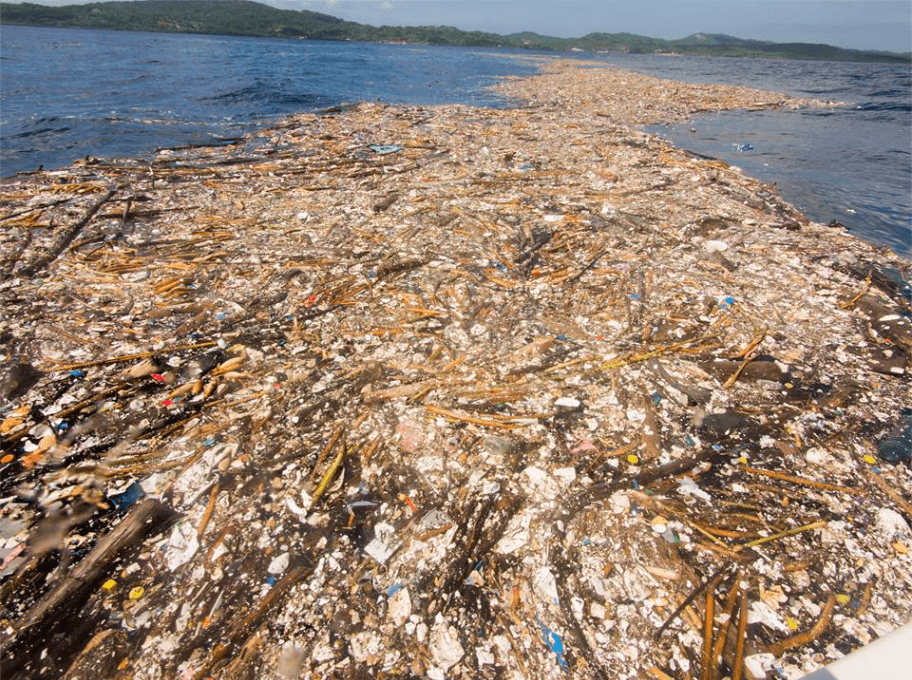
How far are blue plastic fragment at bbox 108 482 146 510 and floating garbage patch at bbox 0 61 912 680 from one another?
1.3 inches

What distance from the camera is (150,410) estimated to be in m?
3.77

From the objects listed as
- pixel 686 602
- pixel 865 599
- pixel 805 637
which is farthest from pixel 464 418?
pixel 865 599

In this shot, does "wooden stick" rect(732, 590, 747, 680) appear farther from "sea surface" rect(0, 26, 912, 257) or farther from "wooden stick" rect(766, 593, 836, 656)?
"sea surface" rect(0, 26, 912, 257)

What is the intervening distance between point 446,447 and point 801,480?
2.81m

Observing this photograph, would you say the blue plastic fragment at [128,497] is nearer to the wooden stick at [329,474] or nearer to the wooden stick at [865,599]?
the wooden stick at [329,474]

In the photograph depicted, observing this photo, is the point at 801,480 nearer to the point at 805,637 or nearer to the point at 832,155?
the point at 805,637

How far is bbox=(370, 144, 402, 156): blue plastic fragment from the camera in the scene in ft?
36.2

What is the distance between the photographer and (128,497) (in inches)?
121

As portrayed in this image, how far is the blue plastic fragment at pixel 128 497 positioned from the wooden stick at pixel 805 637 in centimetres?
423

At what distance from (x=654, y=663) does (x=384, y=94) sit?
25863 millimetres

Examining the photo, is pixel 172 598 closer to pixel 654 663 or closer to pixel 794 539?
pixel 654 663

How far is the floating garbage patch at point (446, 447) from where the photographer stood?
2457 mm

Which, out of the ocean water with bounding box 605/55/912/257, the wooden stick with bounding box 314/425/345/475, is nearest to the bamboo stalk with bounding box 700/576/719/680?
the wooden stick with bounding box 314/425/345/475

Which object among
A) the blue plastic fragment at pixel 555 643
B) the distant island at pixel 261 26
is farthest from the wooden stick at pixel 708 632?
the distant island at pixel 261 26
